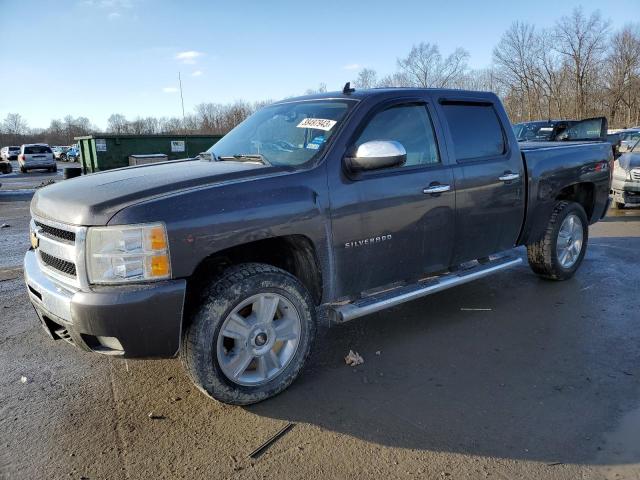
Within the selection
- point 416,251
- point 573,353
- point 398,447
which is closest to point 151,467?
point 398,447

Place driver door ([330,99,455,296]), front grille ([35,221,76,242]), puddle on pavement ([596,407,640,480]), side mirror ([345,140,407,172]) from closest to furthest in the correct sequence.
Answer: puddle on pavement ([596,407,640,480]) < front grille ([35,221,76,242]) < side mirror ([345,140,407,172]) < driver door ([330,99,455,296])

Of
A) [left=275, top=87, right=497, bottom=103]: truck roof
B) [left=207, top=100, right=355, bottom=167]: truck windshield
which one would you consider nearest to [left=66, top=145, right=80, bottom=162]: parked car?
[left=207, top=100, right=355, bottom=167]: truck windshield

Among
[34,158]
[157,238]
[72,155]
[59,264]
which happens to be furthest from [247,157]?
[72,155]

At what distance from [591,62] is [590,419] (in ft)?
182

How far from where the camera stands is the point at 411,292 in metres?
3.77

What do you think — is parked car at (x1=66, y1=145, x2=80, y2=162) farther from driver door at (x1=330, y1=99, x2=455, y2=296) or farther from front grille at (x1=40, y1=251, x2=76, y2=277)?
driver door at (x1=330, y1=99, x2=455, y2=296)

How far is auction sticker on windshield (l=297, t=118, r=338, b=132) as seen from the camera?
11.7 feet

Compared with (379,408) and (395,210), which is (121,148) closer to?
(395,210)

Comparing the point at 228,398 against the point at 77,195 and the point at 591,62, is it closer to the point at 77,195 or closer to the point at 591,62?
the point at 77,195

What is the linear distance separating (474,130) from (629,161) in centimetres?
718

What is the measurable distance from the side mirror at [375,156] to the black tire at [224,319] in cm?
89

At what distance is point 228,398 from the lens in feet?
9.80

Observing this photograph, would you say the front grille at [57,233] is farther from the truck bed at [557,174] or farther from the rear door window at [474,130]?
the truck bed at [557,174]

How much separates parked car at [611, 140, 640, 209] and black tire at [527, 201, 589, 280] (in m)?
5.15
